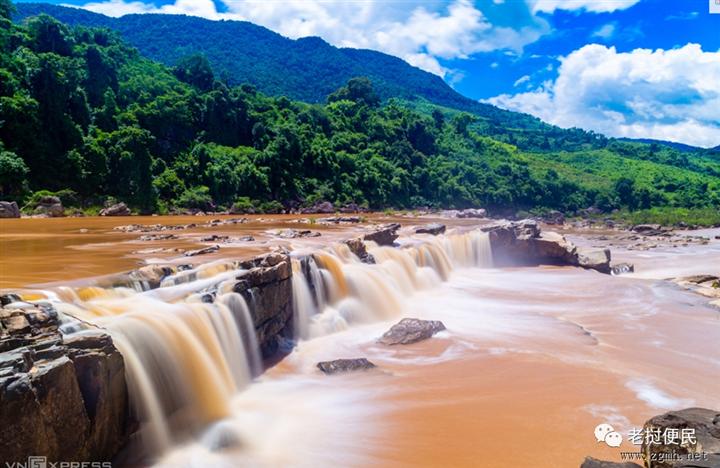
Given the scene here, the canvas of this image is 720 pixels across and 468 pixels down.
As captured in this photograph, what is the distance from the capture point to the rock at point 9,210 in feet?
82.4

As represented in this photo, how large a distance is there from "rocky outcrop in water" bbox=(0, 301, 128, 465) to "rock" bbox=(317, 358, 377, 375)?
12.9 ft

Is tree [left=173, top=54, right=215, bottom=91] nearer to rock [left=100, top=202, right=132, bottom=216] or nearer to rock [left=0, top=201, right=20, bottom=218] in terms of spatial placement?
rock [left=100, top=202, right=132, bottom=216]

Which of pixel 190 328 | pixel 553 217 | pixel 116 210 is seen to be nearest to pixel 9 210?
pixel 116 210

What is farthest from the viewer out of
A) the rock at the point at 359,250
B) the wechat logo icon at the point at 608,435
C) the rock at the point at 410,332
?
the rock at the point at 359,250

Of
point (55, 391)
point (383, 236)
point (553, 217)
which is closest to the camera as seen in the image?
point (55, 391)

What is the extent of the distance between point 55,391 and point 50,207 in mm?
28205

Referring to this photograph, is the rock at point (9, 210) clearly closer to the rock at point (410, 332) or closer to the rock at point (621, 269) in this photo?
the rock at point (410, 332)

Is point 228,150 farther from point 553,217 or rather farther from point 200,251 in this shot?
point 553,217

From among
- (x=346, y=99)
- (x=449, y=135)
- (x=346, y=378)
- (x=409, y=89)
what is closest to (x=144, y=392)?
(x=346, y=378)

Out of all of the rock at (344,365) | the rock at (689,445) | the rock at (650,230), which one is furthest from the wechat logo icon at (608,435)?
the rock at (650,230)

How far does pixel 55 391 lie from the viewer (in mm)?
4758

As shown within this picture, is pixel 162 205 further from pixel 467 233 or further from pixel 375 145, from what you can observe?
pixel 375 145

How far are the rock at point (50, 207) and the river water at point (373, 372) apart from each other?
1545 centimetres

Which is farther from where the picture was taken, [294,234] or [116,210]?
[116,210]
